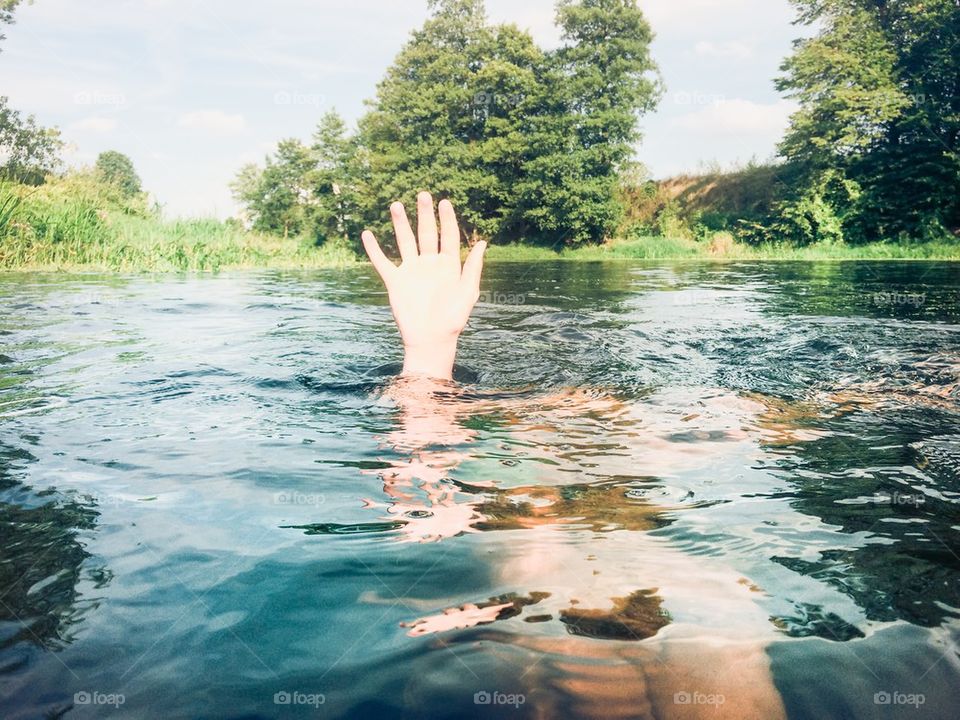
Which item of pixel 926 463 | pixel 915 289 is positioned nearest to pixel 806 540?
pixel 926 463

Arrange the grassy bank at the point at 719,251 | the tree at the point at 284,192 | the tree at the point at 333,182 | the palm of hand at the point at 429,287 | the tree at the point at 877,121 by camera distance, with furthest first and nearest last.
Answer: the tree at the point at 284,192 < the tree at the point at 333,182 < the tree at the point at 877,121 < the grassy bank at the point at 719,251 < the palm of hand at the point at 429,287

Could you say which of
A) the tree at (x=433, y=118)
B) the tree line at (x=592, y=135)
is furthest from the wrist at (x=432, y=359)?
the tree at (x=433, y=118)

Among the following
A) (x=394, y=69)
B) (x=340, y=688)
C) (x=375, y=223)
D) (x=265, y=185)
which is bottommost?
(x=340, y=688)

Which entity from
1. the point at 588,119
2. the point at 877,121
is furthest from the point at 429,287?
the point at 588,119

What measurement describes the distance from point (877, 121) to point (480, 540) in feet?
90.6

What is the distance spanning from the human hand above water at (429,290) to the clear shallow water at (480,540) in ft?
0.73

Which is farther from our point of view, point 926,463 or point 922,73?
point 922,73

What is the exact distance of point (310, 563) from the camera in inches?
58.2

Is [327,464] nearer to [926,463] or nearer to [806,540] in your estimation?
[806,540]

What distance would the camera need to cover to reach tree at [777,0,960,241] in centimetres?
2247

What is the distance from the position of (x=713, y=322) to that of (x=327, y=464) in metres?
4.66

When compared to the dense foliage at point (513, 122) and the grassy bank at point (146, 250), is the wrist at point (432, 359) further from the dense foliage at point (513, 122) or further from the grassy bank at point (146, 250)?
the dense foliage at point (513, 122)

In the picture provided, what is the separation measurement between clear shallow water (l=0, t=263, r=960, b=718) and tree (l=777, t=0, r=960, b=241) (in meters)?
23.0

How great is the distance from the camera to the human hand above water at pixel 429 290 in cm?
307
